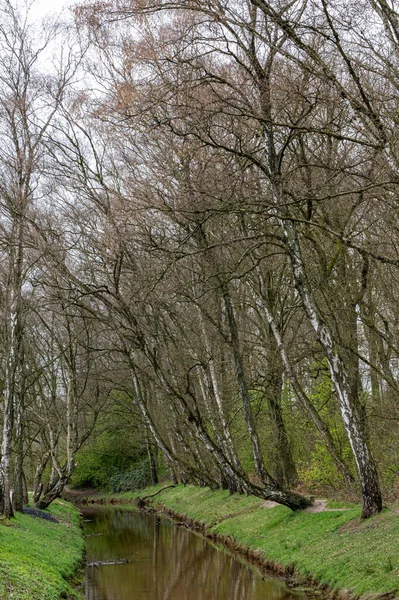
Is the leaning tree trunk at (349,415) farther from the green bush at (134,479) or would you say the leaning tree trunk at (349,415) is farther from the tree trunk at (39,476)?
the green bush at (134,479)

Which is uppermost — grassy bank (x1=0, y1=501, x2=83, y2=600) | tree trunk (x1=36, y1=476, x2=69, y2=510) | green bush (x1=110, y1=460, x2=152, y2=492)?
green bush (x1=110, y1=460, x2=152, y2=492)

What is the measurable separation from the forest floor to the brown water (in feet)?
1.76

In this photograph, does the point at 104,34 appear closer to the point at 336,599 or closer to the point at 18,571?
the point at 18,571

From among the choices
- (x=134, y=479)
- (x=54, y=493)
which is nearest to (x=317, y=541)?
(x=54, y=493)

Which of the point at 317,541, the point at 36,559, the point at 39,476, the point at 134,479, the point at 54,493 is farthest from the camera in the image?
the point at 134,479

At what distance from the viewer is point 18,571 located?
11.2m

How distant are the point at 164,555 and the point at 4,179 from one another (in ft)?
41.3

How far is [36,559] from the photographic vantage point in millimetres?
14258

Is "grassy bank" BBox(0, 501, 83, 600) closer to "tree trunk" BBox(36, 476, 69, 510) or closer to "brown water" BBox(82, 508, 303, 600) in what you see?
"brown water" BBox(82, 508, 303, 600)

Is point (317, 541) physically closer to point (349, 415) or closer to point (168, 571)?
point (349, 415)

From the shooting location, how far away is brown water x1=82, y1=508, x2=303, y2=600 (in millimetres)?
13922

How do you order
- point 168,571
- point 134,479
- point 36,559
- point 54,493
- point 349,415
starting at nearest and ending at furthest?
point 36,559
point 349,415
point 168,571
point 54,493
point 134,479

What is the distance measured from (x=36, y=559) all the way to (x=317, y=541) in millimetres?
6090

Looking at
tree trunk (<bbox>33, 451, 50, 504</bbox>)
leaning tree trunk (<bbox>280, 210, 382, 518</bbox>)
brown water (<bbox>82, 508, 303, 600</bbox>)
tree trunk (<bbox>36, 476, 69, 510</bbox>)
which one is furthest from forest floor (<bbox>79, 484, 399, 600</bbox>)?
tree trunk (<bbox>33, 451, 50, 504</bbox>)
